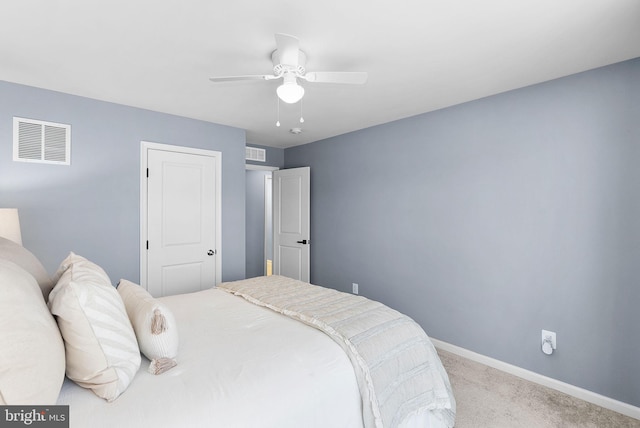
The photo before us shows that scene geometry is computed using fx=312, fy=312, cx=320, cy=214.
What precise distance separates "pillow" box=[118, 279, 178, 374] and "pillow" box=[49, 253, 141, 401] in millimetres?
120

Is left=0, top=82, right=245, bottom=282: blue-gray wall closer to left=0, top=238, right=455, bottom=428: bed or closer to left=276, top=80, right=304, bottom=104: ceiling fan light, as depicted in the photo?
left=0, top=238, right=455, bottom=428: bed

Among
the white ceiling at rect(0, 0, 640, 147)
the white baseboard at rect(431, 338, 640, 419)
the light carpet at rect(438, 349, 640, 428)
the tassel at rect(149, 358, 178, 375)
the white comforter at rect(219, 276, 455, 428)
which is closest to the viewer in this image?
the tassel at rect(149, 358, 178, 375)

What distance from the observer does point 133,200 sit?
3213 millimetres

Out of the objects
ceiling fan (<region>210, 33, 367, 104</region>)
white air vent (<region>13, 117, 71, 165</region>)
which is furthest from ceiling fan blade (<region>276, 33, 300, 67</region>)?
white air vent (<region>13, 117, 71, 165</region>)

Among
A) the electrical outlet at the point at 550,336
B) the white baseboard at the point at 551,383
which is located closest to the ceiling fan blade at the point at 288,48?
the electrical outlet at the point at 550,336

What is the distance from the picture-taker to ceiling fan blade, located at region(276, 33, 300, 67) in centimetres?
172

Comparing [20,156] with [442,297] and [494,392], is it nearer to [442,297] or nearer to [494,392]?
[442,297]

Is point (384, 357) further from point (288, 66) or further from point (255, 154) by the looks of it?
point (255, 154)

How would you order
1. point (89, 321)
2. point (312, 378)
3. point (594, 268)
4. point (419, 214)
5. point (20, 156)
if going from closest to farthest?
point (89, 321) → point (312, 378) → point (594, 268) → point (20, 156) → point (419, 214)

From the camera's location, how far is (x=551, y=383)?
253 cm

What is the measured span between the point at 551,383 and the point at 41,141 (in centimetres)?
478

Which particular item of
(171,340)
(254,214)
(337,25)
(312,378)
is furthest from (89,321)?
(254,214)

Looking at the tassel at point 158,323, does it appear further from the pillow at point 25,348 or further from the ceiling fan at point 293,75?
the ceiling fan at point 293,75

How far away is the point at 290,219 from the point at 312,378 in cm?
362
